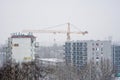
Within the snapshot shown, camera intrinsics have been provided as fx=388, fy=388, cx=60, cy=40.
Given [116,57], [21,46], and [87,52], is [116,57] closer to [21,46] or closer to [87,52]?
[87,52]

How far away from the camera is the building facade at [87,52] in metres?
14.2

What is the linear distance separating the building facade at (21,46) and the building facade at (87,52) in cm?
198

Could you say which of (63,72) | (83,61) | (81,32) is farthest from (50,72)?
(81,32)

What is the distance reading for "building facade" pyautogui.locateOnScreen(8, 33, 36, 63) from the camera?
1262 centimetres

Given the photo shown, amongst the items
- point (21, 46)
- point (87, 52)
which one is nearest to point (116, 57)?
point (87, 52)

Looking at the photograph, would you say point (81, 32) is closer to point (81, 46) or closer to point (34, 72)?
point (81, 46)

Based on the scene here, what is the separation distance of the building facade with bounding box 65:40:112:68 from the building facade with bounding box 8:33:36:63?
6.51 ft

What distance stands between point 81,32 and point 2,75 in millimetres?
14029

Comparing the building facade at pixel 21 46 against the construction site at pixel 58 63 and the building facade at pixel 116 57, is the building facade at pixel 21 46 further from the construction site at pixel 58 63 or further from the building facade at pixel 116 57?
the building facade at pixel 116 57

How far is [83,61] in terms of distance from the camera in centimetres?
1453

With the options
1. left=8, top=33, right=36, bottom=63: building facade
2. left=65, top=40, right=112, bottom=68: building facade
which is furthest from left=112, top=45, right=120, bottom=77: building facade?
left=8, top=33, right=36, bottom=63: building facade

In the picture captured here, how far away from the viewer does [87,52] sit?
14641 mm

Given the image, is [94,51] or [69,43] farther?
[69,43]

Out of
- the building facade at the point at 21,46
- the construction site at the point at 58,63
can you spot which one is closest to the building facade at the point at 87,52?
the construction site at the point at 58,63
